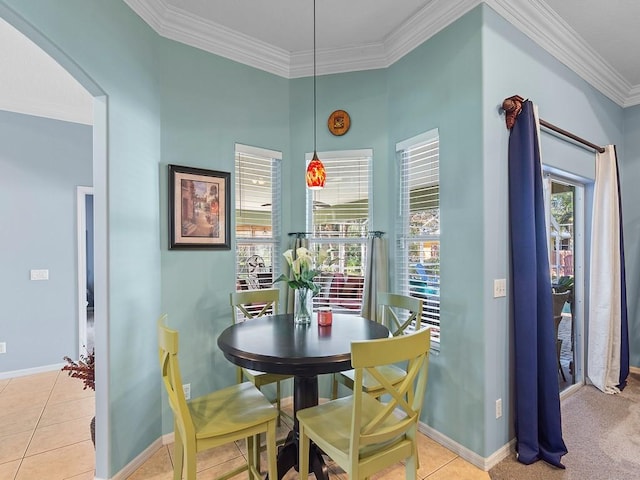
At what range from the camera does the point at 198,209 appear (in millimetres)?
2637

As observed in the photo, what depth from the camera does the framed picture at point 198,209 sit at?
8.32ft

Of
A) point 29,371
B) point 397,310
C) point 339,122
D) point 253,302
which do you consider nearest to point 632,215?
point 397,310

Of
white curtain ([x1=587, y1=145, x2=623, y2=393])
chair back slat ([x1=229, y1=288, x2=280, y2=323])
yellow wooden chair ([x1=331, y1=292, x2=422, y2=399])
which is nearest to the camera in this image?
yellow wooden chair ([x1=331, y1=292, x2=422, y2=399])

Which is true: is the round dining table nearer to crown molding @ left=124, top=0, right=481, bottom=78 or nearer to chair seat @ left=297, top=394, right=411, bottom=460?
chair seat @ left=297, top=394, right=411, bottom=460

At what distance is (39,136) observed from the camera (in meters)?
3.79

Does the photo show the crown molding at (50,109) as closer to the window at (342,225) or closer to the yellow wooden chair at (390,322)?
the window at (342,225)

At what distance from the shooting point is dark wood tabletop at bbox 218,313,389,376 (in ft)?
5.31

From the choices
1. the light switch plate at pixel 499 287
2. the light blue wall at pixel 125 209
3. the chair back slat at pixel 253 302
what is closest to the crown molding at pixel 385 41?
the light blue wall at pixel 125 209

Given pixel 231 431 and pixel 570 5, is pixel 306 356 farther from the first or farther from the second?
pixel 570 5

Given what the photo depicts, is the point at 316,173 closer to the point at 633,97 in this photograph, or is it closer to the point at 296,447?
the point at 296,447

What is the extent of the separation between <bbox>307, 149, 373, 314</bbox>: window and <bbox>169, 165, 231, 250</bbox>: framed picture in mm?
781

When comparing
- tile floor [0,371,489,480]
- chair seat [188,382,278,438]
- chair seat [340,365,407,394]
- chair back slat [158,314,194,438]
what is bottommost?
tile floor [0,371,489,480]

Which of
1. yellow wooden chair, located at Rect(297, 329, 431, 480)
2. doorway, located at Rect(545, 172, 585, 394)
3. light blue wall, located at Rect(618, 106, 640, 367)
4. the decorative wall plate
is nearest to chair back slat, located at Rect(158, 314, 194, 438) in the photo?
yellow wooden chair, located at Rect(297, 329, 431, 480)

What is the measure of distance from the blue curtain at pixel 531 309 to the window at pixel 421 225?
530 millimetres
